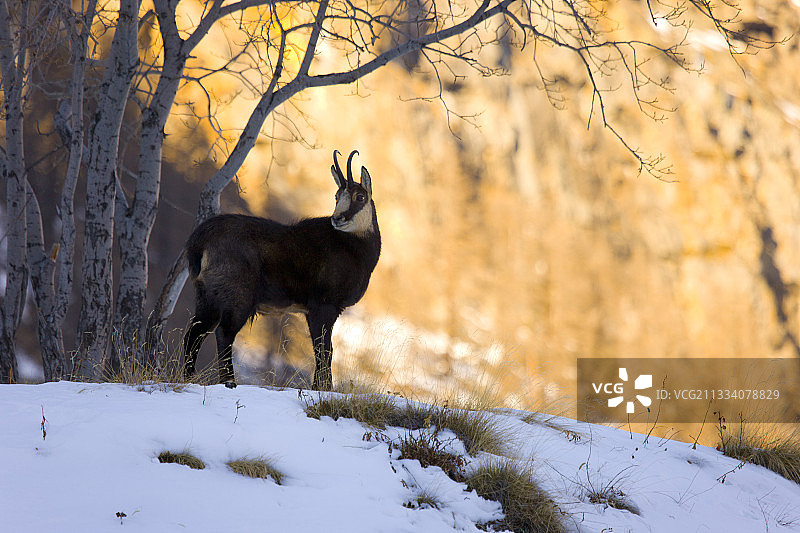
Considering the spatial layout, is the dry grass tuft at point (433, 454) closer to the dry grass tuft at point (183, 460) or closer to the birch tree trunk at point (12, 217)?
the dry grass tuft at point (183, 460)

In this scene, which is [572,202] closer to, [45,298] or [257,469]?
[45,298]

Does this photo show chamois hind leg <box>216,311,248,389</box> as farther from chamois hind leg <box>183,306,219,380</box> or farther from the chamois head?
the chamois head

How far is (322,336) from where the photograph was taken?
5.36 m

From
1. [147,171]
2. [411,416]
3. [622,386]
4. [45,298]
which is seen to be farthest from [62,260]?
[622,386]

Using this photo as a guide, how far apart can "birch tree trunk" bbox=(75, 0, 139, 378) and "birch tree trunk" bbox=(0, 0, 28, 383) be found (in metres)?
1.24

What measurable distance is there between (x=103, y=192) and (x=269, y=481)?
470 cm

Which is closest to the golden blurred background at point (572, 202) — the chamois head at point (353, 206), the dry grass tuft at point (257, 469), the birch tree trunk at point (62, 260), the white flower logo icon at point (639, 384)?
the white flower logo icon at point (639, 384)

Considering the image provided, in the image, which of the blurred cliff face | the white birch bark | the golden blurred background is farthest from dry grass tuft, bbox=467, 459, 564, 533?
the blurred cliff face

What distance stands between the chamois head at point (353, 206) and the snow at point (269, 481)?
146 centimetres

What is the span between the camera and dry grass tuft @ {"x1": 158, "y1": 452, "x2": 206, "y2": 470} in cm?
336

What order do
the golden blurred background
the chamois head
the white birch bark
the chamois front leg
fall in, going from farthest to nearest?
the golden blurred background
the white birch bark
the chamois head
the chamois front leg

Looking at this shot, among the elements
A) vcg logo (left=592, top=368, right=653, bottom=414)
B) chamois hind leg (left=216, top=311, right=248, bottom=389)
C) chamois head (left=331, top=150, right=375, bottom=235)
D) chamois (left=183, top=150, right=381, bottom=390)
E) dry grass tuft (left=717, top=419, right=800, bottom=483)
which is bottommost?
vcg logo (left=592, top=368, right=653, bottom=414)

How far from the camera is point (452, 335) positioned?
1720 centimetres

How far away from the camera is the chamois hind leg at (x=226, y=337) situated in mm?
5328
